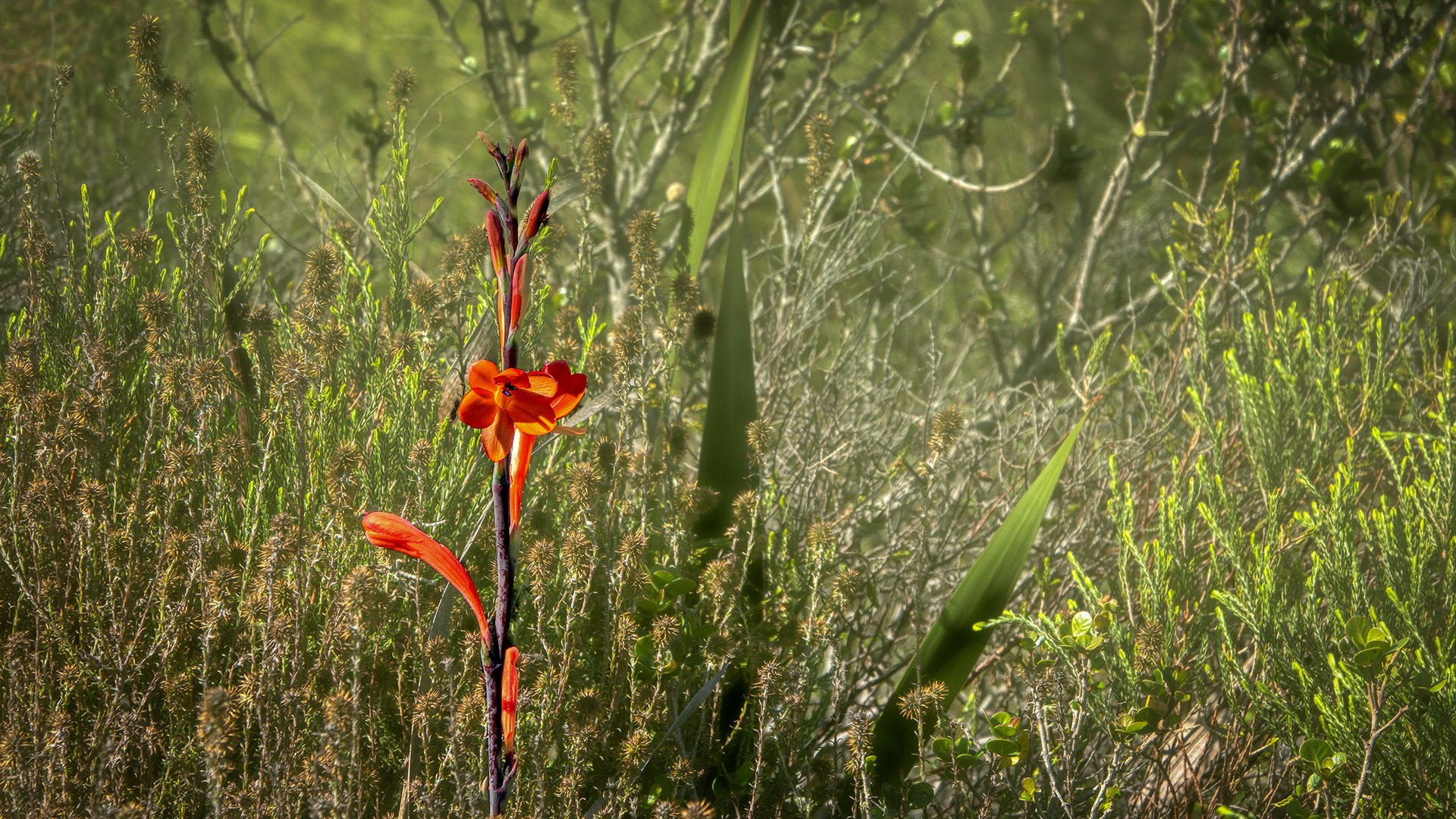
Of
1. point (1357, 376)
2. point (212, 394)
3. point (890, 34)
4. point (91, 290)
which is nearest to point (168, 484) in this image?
point (212, 394)

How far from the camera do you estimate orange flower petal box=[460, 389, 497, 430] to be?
2.68ft

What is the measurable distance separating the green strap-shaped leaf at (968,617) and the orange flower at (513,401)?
2.51 feet

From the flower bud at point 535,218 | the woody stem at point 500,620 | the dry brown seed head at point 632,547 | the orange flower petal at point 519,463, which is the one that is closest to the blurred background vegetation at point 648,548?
the dry brown seed head at point 632,547

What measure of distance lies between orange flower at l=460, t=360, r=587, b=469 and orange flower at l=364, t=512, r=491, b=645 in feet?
0.35

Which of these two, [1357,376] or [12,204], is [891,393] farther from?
[12,204]

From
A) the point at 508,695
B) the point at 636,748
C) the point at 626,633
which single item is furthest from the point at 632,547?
the point at 508,695

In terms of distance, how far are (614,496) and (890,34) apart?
357 cm

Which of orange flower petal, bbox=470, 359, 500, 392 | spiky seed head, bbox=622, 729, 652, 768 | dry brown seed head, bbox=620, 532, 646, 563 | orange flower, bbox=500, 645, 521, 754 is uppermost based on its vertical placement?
orange flower petal, bbox=470, 359, 500, 392

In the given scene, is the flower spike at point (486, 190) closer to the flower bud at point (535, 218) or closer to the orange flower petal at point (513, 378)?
the flower bud at point (535, 218)

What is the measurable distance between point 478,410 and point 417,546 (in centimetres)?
15

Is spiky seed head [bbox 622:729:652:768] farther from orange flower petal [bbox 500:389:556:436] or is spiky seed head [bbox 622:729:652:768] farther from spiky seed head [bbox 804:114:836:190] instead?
spiky seed head [bbox 804:114:836:190]

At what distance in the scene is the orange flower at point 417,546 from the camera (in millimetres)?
901

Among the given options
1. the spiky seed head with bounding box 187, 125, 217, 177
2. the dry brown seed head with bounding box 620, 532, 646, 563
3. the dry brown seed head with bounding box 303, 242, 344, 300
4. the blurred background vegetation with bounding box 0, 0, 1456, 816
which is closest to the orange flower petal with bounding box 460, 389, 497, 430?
the blurred background vegetation with bounding box 0, 0, 1456, 816

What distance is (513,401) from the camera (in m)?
0.85
